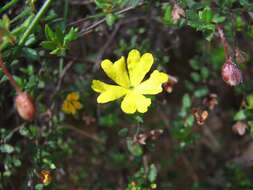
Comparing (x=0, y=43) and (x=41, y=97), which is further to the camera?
(x=41, y=97)

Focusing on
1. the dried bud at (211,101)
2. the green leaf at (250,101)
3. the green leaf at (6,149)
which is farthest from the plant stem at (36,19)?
the green leaf at (250,101)

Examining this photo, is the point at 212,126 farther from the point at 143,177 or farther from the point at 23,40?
the point at 23,40

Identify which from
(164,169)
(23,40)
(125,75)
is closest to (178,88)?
(164,169)

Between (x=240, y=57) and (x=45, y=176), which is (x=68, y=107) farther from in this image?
(x=240, y=57)

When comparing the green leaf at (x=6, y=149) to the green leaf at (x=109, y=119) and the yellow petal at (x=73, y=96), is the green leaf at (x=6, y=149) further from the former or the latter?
the green leaf at (x=109, y=119)

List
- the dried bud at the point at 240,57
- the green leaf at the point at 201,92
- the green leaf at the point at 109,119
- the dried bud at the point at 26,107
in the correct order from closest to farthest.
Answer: the dried bud at the point at 26,107 < the dried bud at the point at 240,57 < the green leaf at the point at 201,92 < the green leaf at the point at 109,119

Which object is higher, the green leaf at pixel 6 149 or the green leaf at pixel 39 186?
the green leaf at pixel 6 149
